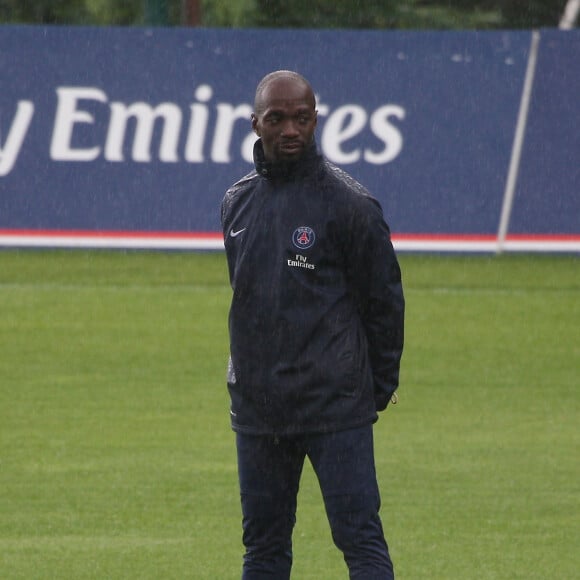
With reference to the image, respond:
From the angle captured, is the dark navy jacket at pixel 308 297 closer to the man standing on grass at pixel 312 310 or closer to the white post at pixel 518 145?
the man standing on grass at pixel 312 310

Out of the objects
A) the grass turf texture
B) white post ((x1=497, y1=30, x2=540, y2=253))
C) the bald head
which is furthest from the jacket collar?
white post ((x1=497, y1=30, x2=540, y2=253))

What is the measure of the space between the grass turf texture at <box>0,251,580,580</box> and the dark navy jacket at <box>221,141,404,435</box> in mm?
1972

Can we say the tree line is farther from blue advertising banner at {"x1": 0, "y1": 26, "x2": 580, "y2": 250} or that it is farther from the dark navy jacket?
the dark navy jacket

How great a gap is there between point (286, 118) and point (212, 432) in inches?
202

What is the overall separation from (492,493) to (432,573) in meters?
1.47

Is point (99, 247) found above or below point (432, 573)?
below

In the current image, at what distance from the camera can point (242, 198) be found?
5.19m

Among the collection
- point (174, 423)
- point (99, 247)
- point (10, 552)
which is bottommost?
point (99, 247)

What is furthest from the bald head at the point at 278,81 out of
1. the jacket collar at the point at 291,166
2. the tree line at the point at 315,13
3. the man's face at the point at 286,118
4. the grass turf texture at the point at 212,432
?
the tree line at the point at 315,13

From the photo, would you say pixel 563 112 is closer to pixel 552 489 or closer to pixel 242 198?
pixel 552 489

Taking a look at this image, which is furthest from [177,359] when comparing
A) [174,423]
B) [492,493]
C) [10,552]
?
[10,552]

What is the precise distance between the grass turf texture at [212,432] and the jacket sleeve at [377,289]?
189 centimetres

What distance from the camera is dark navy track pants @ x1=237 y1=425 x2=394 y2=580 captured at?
16.6 ft

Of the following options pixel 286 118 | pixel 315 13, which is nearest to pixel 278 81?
pixel 286 118
